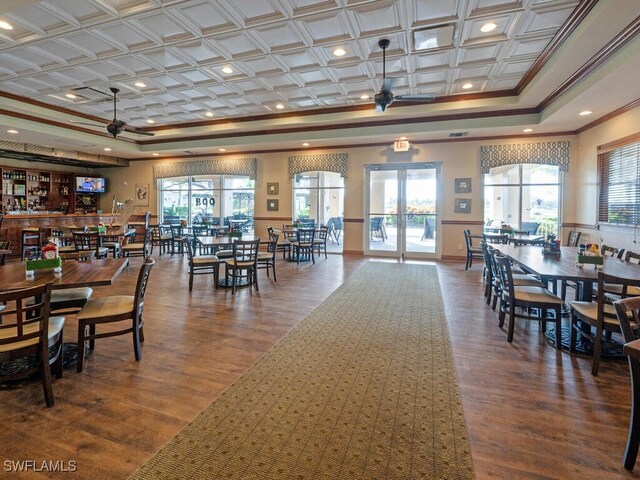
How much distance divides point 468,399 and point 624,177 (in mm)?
5831

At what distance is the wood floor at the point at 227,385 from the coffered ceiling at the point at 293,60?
3.48 metres

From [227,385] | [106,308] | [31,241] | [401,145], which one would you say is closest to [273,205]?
[401,145]

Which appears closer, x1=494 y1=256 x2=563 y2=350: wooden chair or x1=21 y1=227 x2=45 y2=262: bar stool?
x1=494 y1=256 x2=563 y2=350: wooden chair

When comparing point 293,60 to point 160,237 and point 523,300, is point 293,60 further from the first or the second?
point 160,237

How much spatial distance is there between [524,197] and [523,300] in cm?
605

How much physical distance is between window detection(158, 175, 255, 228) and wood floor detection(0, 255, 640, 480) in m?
7.02

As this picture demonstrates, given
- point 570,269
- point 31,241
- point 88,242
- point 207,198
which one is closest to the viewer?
point 570,269

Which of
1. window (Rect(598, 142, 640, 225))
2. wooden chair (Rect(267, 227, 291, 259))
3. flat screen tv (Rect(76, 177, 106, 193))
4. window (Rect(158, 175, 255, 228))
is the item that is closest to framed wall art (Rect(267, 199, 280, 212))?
window (Rect(158, 175, 255, 228))

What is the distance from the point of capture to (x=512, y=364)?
2906 millimetres

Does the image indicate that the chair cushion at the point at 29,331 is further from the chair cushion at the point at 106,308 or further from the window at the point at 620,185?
the window at the point at 620,185

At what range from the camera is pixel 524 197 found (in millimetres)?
8289

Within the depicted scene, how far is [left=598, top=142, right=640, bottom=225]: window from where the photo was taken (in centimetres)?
545

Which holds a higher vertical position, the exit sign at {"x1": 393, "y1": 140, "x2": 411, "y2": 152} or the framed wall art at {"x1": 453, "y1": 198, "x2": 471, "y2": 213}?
the exit sign at {"x1": 393, "y1": 140, "x2": 411, "y2": 152}

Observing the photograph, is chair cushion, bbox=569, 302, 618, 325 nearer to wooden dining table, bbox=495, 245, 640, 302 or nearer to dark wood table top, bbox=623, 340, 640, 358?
wooden dining table, bbox=495, 245, 640, 302
